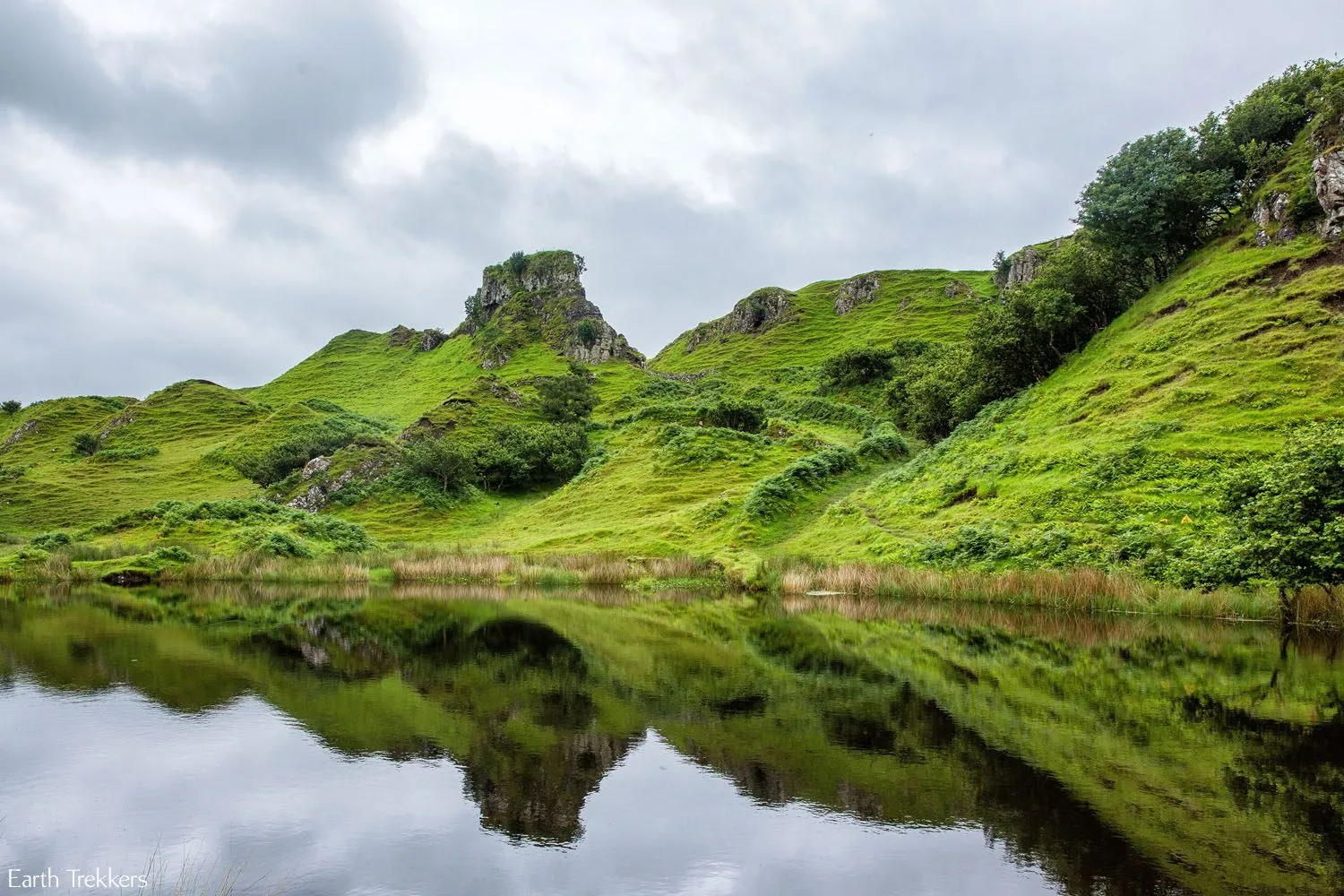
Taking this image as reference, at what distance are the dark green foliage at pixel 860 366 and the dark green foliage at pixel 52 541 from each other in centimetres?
9156

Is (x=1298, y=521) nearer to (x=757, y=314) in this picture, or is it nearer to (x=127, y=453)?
(x=127, y=453)

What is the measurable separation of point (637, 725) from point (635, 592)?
2760cm

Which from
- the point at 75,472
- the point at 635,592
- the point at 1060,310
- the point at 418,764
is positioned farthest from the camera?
the point at 75,472

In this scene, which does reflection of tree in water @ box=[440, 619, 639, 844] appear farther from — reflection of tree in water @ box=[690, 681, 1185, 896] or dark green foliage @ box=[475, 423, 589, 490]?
dark green foliage @ box=[475, 423, 589, 490]

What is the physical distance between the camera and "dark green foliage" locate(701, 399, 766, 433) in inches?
3253

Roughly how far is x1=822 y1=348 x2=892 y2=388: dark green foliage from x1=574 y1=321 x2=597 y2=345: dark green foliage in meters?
54.3

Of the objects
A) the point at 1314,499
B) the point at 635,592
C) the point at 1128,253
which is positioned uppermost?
the point at 1128,253

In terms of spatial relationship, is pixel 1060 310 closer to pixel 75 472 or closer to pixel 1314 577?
pixel 1314 577

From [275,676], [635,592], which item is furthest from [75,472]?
[275,676]

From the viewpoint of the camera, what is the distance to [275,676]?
19062mm

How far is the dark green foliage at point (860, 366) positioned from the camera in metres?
110

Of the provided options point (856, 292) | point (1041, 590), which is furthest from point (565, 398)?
point (856, 292)

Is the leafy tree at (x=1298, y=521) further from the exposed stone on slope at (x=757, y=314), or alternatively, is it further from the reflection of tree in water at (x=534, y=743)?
the exposed stone on slope at (x=757, y=314)

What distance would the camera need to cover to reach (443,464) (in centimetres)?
7869
